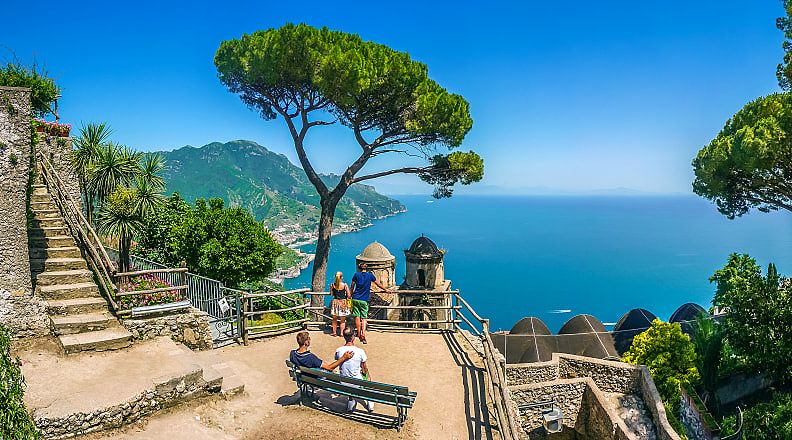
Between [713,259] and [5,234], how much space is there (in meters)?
150

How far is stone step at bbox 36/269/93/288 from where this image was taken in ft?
29.5

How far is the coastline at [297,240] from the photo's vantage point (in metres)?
86.2

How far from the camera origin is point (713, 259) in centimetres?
12406

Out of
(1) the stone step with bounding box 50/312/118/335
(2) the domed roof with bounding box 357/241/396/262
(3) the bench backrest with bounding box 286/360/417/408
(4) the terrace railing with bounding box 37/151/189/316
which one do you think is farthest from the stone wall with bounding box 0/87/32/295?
(2) the domed roof with bounding box 357/241/396/262

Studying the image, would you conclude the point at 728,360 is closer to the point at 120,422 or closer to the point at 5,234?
Answer: the point at 120,422

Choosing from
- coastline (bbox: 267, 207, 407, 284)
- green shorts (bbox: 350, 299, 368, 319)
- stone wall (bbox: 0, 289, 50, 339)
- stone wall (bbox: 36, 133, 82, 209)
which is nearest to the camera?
stone wall (bbox: 0, 289, 50, 339)

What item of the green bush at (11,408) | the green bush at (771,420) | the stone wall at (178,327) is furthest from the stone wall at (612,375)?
the green bush at (11,408)

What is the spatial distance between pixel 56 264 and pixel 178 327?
9.46 ft

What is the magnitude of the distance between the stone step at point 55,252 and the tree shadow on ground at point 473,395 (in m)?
8.71

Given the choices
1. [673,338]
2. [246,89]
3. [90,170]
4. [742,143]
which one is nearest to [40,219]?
[90,170]

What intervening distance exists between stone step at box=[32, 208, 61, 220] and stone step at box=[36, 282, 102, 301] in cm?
248

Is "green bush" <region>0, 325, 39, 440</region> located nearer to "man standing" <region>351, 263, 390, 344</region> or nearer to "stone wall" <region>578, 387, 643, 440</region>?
"man standing" <region>351, 263, 390, 344</region>

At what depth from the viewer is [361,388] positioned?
281 inches

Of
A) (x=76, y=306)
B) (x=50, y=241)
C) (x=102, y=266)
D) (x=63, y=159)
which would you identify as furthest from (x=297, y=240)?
(x=76, y=306)
